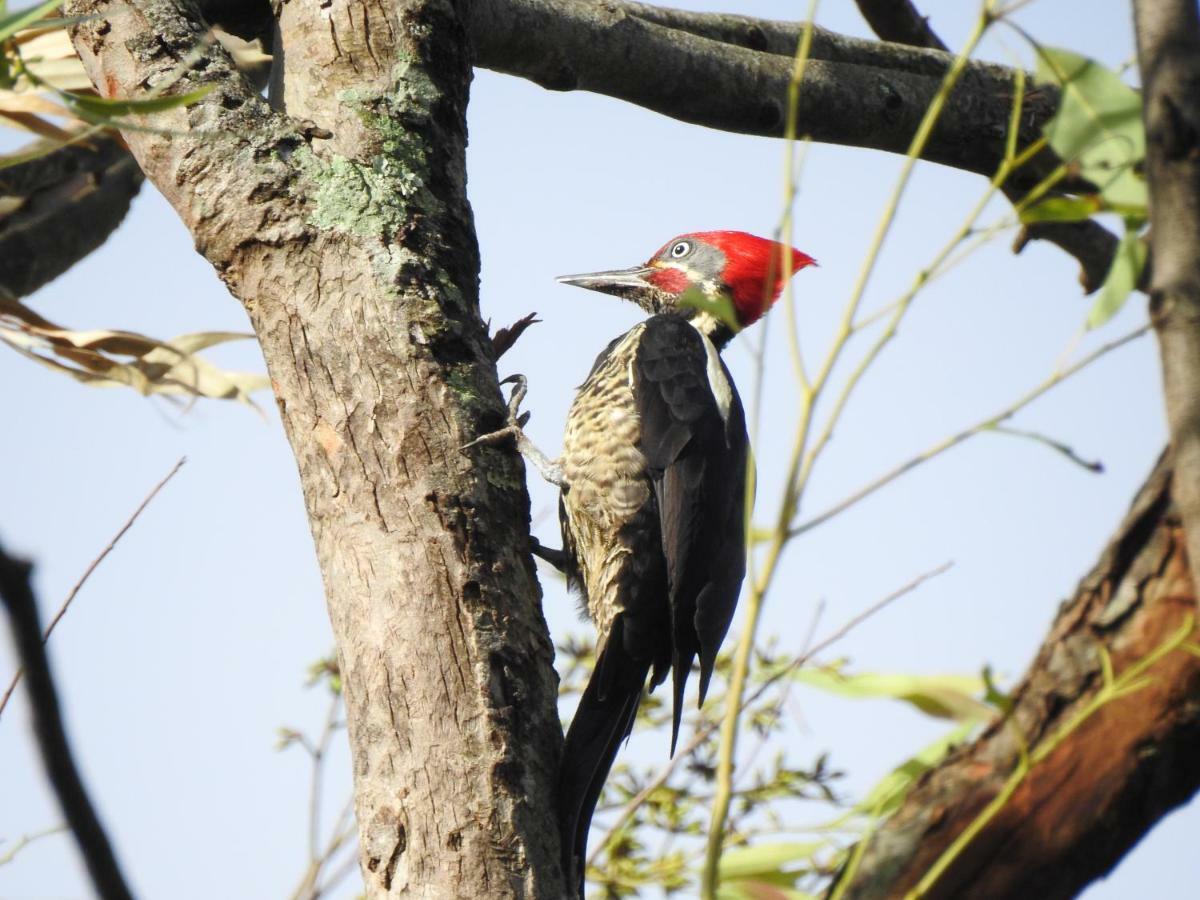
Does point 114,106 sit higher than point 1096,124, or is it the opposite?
point 114,106

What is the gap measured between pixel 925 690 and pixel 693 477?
1.89 metres

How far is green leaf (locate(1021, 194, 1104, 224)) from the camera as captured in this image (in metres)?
1.14

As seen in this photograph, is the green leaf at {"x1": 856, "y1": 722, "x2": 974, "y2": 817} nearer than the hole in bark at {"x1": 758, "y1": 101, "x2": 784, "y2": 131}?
Yes

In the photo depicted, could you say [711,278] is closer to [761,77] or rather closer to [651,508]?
[761,77]

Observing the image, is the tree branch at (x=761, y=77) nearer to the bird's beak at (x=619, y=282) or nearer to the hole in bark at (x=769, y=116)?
the hole in bark at (x=769, y=116)

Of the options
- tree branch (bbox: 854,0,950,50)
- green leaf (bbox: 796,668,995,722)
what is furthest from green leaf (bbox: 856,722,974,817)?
tree branch (bbox: 854,0,950,50)

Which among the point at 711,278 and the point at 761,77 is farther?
the point at 711,278

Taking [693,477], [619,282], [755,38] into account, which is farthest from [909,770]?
[619,282]

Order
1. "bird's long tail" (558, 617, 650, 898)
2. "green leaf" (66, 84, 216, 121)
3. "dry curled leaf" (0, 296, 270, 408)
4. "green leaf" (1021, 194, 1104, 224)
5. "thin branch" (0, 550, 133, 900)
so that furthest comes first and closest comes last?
"dry curled leaf" (0, 296, 270, 408), "bird's long tail" (558, 617, 650, 898), "green leaf" (66, 84, 216, 121), "green leaf" (1021, 194, 1104, 224), "thin branch" (0, 550, 133, 900)

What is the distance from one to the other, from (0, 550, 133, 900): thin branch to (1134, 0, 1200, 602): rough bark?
0.67m

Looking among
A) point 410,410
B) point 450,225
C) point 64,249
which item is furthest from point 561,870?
point 64,249

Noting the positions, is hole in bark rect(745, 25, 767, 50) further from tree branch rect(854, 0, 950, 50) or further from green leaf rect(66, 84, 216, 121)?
green leaf rect(66, 84, 216, 121)

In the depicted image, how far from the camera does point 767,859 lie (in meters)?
1.40

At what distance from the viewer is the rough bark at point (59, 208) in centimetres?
431
